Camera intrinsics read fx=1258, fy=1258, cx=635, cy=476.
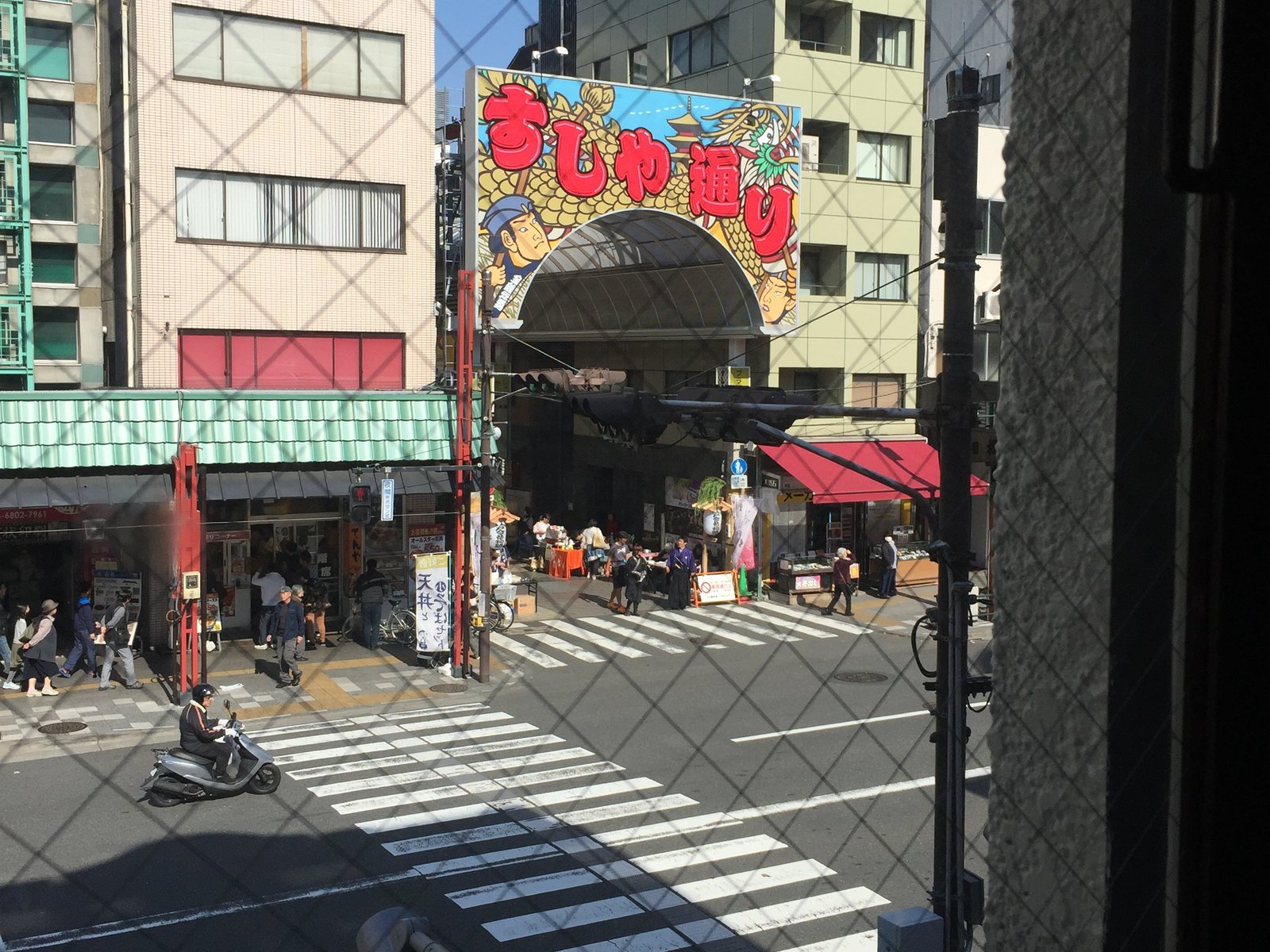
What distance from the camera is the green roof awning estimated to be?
1052 centimetres

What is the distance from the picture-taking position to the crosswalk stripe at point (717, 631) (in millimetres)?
13547

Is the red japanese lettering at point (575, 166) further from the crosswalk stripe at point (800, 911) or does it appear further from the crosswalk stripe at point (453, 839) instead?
the crosswalk stripe at point (800, 911)

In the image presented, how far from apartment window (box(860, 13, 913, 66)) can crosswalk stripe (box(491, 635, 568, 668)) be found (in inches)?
342

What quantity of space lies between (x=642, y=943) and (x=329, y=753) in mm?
4009

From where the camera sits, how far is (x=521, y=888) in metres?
6.41

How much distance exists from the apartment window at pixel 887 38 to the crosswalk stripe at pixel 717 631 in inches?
294

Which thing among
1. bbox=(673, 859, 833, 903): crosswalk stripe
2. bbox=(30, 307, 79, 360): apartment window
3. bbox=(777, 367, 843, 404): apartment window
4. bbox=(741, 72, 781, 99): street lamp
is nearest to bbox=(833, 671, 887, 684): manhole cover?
bbox=(777, 367, 843, 404): apartment window

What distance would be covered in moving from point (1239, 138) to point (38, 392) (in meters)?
10.1

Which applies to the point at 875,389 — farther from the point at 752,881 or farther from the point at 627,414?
the point at 627,414

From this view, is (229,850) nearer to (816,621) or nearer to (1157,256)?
(1157,256)

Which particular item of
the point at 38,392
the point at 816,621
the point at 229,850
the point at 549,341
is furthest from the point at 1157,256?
the point at 549,341

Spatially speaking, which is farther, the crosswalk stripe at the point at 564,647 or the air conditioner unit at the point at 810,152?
the air conditioner unit at the point at 810,152

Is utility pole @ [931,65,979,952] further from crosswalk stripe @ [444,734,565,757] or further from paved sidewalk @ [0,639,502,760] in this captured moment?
paved sidewalk @ [0,639,502,760]

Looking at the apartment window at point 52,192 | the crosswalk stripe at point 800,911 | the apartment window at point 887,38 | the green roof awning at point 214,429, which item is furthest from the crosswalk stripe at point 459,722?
the apartment window at point 887,38
